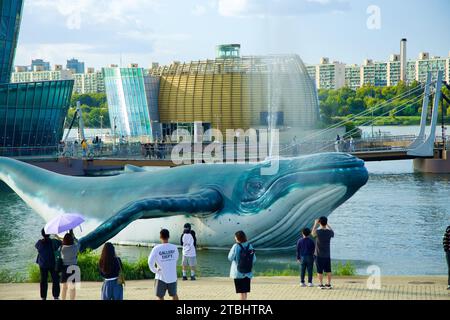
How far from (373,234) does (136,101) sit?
8486 centimetres

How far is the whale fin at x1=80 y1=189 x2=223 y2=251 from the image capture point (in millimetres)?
30344

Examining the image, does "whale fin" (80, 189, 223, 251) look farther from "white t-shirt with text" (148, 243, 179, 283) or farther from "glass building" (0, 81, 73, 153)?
"glass building" (0, 81, 73, 153)

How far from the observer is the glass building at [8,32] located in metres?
86.3

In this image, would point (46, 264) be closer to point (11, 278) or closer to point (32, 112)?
point (11, 278)

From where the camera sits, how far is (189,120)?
120 m

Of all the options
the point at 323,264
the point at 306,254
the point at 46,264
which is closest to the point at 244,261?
the point at 323,264

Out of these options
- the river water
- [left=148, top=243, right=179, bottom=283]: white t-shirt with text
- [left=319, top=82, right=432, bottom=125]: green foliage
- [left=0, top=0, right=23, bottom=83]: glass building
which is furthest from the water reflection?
[left=319, top=82, right=432, bottom=125]: green foliage

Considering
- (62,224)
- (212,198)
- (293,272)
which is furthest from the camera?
(212,198)

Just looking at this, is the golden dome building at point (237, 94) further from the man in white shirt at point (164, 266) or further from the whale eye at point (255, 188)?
the man in white shirt at point (164, 266)

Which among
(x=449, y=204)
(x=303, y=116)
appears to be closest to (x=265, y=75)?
(x=303, y=116)

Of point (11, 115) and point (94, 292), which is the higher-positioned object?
point (11, 115)

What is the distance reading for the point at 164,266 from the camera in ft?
59.3
